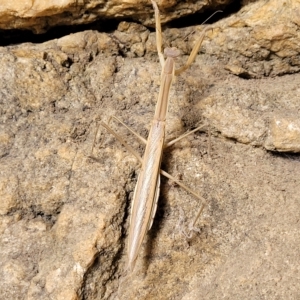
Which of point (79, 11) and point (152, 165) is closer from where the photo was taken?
point (152, 165)

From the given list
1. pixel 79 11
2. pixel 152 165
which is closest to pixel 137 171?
pixel 152 165

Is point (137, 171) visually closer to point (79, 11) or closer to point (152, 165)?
point (152, 165)

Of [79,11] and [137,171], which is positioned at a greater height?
[79,11]

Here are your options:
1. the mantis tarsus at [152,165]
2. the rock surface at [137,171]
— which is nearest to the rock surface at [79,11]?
the rock surface at [137,171]

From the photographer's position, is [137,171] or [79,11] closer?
[137,171]

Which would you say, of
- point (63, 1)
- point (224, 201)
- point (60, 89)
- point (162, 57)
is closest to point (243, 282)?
point (224, 201)

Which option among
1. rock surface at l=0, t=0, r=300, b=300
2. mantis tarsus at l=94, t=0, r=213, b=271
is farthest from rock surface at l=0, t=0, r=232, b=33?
mantis tarsus at l=94, t=0, r=213, b=271
